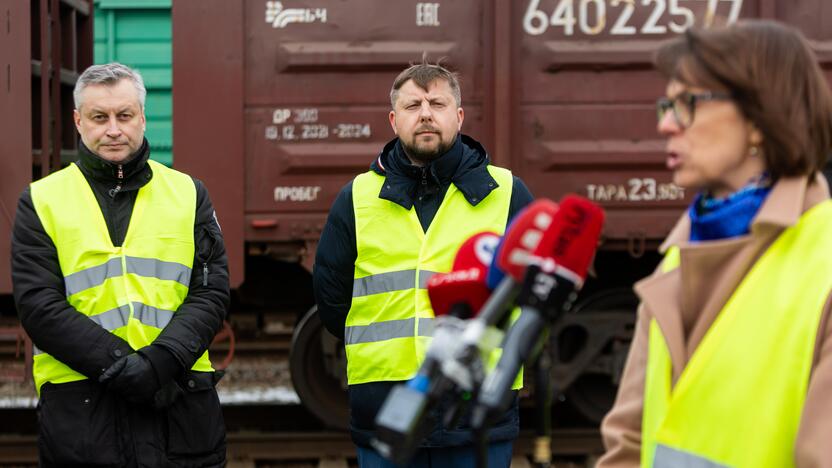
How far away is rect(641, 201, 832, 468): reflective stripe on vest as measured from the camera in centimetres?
182

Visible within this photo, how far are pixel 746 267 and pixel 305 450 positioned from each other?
4996 mm

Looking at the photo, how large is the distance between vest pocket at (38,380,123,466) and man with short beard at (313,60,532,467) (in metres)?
0.76

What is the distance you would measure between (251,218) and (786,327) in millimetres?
4627

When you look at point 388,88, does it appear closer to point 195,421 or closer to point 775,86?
point 195,421

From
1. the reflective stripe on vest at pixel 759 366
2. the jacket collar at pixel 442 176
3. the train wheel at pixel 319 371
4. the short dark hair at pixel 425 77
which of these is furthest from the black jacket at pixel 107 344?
the train wheel at pixel 319 371

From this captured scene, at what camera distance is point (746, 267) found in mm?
1913

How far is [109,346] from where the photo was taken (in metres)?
3.27

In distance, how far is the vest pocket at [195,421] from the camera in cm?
338

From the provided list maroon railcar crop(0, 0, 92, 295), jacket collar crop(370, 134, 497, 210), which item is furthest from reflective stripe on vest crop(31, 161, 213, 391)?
maroon railcar crop(0, 0, 92, 295)

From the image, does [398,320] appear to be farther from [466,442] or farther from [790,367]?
[790,367]

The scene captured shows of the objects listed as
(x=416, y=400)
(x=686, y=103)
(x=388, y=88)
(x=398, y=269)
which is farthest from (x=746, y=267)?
(x=388, y=88)

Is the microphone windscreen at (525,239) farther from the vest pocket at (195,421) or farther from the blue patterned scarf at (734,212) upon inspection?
the vest pocket at (195,421)

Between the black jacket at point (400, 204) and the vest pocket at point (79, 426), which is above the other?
the black jacket at point (400, 204)

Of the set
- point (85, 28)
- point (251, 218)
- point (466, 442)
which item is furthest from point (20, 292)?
point (85, 28)
